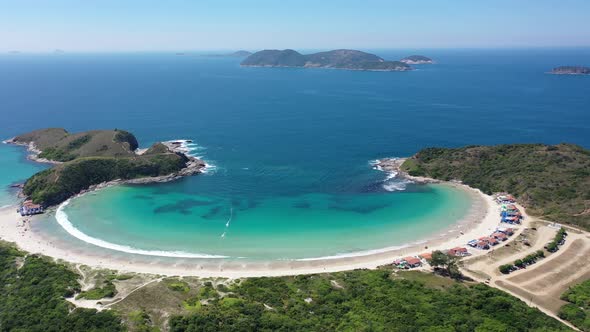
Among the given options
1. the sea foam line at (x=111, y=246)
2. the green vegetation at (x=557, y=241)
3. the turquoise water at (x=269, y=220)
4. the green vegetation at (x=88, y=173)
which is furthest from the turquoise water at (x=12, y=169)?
the green vegetation at (x=557, y=241)

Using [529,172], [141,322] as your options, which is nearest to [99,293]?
[141,322]

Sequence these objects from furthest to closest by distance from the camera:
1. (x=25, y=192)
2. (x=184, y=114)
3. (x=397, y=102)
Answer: (x=397, y=102) → (x=184, y=114) → (x=25, y=192)

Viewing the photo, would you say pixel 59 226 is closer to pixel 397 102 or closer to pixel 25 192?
pixel 25 192

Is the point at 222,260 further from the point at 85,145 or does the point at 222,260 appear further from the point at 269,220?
the point at 85,145

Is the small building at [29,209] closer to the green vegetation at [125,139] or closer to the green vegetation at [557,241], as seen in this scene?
the green vegetation at [125,139]

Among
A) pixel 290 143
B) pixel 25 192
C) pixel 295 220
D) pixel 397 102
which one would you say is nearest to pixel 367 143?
pixel 290 143

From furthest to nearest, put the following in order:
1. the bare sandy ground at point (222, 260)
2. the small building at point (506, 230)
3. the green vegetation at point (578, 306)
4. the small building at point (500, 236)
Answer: the small building at point (506, 230), the small building at point (500, 236), the bare sandy ground at point (222, 260), the green vegetation at point (578, 306)
